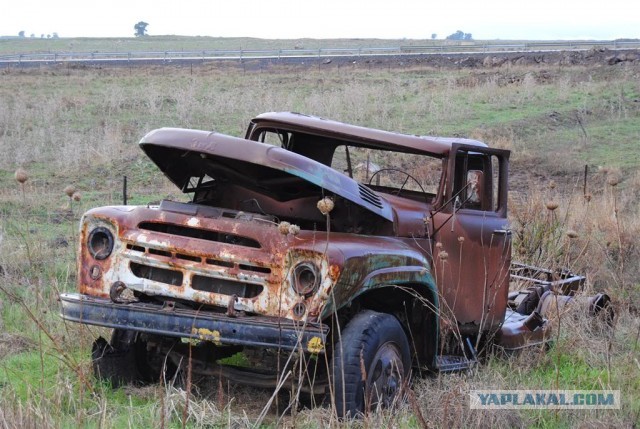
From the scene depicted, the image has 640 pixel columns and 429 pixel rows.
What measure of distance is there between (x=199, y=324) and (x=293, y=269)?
0.55m

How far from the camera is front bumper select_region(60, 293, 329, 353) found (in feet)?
13.9

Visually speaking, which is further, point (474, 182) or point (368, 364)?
point (474, 182)

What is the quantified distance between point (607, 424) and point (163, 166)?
297 centimetres

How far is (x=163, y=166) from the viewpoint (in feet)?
17.7

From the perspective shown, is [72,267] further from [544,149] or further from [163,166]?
[544,149]

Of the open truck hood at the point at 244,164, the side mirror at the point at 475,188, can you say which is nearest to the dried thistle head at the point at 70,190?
the open truck hood at the point at 244,164

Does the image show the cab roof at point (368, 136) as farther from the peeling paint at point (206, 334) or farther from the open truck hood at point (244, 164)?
the peeling paint at point (206, 334)

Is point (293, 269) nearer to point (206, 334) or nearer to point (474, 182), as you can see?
point (206, 334)

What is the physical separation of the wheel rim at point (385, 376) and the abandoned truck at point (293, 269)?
1cm

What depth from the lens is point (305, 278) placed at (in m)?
4.47

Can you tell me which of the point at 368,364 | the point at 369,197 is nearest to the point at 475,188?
the point at 369,197

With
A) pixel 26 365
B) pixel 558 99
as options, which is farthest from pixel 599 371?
pixel 558 99

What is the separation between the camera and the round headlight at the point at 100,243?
497 cm

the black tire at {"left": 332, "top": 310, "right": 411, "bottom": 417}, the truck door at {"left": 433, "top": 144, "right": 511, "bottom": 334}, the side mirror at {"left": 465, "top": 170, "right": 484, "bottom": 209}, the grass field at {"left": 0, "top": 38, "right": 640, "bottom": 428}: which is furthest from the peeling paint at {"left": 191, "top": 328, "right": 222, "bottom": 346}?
the side mirror at {"left": 465, "top": 170, "right": 484, "bottom": 209}
